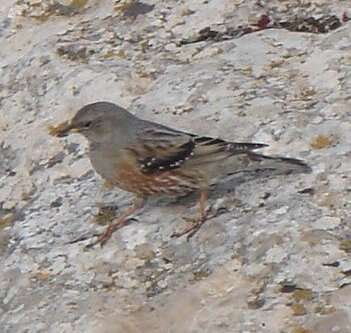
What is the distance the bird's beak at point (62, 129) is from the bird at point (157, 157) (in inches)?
3.7

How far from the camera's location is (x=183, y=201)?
19.1ft

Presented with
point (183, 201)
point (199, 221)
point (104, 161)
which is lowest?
point (183, 201)

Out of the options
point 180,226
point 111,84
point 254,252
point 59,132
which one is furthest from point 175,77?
point 254,252

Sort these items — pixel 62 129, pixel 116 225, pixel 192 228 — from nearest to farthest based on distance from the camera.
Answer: pixel 192 228 < pixel 116 225 < pixel 62 129

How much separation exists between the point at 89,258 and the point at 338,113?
5.19ft

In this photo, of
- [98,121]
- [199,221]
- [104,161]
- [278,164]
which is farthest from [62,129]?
[278,164]

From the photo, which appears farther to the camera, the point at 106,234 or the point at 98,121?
the point at 98,121

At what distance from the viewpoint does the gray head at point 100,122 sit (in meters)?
5.95

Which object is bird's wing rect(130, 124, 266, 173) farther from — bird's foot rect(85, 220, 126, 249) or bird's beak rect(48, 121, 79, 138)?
bird's foot rect(85, 220, 126, 249)

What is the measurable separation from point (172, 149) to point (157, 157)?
108mm

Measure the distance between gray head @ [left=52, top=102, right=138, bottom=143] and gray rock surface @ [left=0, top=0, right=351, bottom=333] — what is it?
19 centimetres

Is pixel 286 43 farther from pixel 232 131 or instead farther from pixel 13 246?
pixel 13 246

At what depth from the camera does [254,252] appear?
4832 mm

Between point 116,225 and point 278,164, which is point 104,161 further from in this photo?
point 278,164
